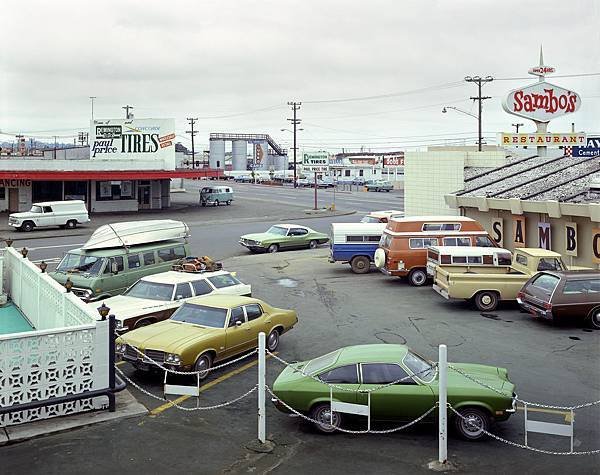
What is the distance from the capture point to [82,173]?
164 feet

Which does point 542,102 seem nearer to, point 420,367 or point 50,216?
point 420,367

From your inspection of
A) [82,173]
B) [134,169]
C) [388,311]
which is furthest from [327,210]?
[388,311]

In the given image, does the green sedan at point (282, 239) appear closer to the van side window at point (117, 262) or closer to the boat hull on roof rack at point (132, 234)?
the boat hull on roof rack at point (132, 234)

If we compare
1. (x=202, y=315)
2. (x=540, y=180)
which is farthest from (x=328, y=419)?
(x=540, y=180)

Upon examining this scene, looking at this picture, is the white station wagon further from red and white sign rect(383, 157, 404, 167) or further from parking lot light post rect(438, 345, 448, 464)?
red and white sign rect(383, 157, 404, 167)

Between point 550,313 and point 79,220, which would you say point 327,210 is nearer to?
point 79,220

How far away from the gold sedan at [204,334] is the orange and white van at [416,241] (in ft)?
29.4

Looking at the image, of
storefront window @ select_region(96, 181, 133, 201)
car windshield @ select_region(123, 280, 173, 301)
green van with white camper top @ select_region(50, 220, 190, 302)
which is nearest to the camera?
car windshield @ select_region(123, 280, 173, 301)

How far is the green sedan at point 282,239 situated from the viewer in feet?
107

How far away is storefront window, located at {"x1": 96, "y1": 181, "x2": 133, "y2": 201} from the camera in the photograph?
53625 millimetres

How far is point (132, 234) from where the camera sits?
832 inches

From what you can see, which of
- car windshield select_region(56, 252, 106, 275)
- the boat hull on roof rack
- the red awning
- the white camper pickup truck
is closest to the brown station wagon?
the boat hull on roof rack

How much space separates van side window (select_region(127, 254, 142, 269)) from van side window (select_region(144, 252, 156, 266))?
302 millimetres

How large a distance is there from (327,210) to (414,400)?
4792 cm
